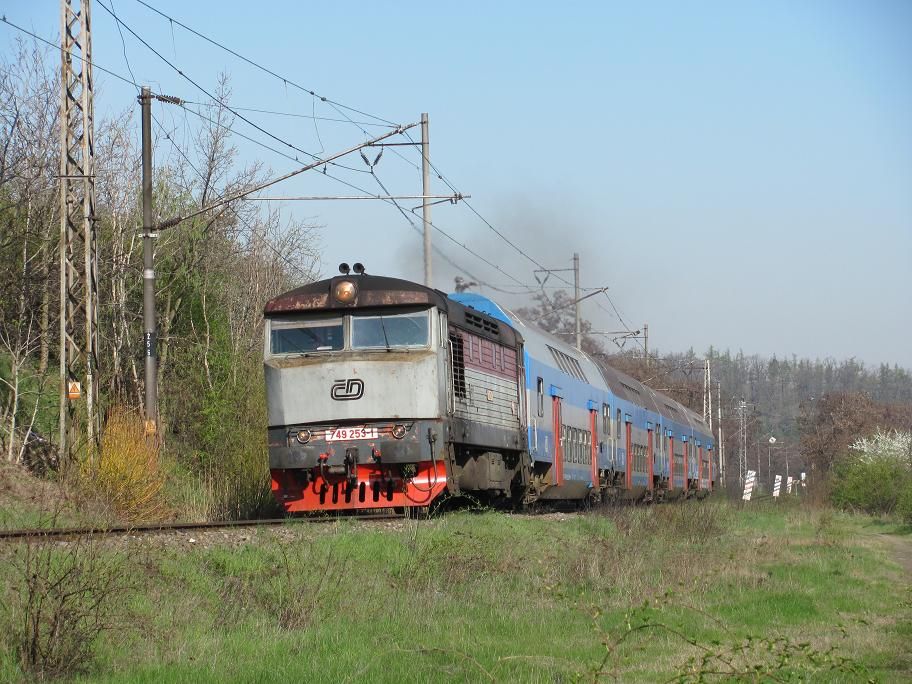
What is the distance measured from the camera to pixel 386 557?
12.8 meters

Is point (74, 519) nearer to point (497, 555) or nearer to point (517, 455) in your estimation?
point (497, 555)

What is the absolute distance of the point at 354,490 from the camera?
17062mm

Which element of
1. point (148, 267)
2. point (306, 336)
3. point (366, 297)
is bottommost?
point (306, 336)

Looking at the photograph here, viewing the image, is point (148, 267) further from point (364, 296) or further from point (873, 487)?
point (873, 487)

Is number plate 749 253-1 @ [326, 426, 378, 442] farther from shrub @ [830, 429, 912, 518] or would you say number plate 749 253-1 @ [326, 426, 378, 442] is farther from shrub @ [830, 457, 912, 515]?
shrub @ [830, 457, 912, 515]

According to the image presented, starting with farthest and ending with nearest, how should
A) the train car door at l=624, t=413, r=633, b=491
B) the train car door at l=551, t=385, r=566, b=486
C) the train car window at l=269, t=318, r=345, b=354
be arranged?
the train car door at l=624, t=413, r=633, b=491 → the train car door at l=551, t=385, r=566, b=486 → the train car window at l=269, t=318, r=345, b=354

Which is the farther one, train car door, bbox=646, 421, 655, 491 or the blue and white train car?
train car door, bbox=646, 421, 655, 491

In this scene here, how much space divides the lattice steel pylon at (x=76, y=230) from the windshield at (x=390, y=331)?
423 centimetres

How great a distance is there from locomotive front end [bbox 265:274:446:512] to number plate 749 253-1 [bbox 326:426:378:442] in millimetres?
14

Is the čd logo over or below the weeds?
over

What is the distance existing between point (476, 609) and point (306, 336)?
756cm

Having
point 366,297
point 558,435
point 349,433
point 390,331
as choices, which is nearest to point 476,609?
point 349,433

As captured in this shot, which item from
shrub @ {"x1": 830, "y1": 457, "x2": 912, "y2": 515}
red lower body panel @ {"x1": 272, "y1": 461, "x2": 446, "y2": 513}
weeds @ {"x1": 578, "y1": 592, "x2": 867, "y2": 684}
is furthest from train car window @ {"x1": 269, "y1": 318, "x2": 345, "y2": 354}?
shrub @ {"x1": 830, "y1": 457, "x2": 912, "y2": 515}

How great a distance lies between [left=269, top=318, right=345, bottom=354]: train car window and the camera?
56.3 feet
